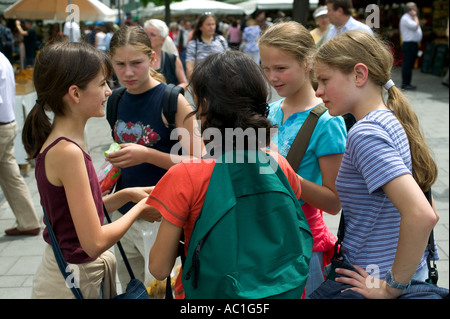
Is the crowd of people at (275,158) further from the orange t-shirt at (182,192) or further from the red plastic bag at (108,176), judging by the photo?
the red plastic bag at (108,176)

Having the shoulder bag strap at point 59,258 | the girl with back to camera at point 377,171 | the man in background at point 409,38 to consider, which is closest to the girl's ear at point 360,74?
the girl with back to camera at point 377,171

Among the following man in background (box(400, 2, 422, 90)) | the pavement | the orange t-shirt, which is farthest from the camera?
man in background (box(400, 2, 422, 90))

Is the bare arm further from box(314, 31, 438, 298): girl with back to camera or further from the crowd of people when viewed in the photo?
box(314, 31, 438, 298): girl with back to camera

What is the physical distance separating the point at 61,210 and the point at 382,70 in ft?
4.08

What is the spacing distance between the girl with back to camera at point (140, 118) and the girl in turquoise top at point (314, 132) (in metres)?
0.55

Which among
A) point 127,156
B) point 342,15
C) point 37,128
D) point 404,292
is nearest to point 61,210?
point 37,128

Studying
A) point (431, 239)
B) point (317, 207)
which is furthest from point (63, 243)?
point (431, 239)

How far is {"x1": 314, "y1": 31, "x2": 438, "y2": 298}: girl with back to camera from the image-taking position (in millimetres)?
1530

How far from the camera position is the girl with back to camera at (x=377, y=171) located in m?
1.53

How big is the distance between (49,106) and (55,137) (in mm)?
141

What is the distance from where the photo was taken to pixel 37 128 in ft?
5.91

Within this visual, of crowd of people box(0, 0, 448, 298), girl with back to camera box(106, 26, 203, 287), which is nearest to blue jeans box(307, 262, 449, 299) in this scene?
crowd of people box(0, 0, 448, 298)

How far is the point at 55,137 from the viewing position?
175 centimetres

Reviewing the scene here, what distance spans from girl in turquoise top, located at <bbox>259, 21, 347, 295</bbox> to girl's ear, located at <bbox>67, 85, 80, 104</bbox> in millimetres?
773
